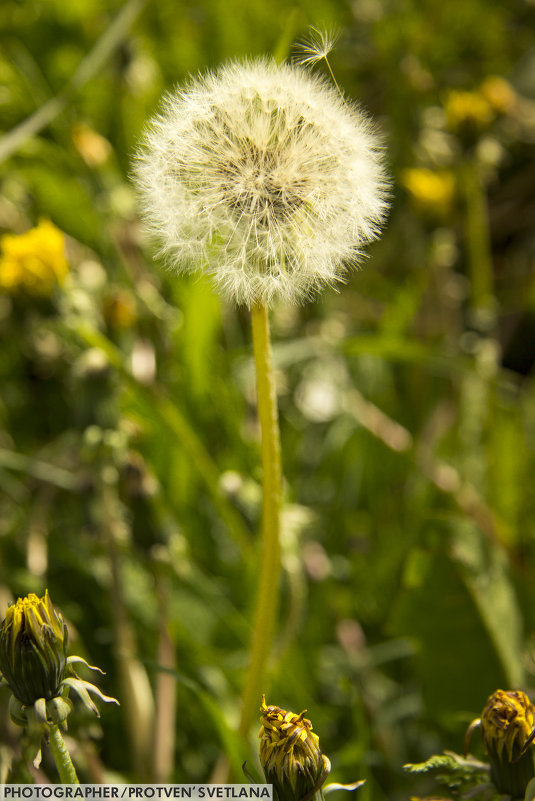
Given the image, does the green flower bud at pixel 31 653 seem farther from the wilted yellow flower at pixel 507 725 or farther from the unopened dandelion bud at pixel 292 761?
the wilted yellow flower at pixel 507 725

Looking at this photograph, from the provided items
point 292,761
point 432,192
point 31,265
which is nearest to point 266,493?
point 292,761

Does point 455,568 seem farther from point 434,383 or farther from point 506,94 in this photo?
point 506,94

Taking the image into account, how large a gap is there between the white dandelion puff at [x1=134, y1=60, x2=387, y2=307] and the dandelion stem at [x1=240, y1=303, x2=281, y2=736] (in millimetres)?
47

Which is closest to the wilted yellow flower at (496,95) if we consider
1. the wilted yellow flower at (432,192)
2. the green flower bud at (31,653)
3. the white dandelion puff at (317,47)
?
the wilted yellow flower at (432,192)

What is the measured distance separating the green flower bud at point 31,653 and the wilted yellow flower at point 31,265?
73 cm

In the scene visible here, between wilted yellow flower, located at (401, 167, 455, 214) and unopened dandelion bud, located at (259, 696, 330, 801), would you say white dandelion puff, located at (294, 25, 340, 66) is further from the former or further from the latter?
wilted yellow flower, located at (401, 167, 455, 214)

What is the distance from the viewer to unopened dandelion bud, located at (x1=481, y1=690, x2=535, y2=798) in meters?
0.58

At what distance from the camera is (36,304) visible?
1.20 metres

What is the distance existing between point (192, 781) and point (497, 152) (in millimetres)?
1406

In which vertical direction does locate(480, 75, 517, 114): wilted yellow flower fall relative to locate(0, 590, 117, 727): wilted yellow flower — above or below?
above

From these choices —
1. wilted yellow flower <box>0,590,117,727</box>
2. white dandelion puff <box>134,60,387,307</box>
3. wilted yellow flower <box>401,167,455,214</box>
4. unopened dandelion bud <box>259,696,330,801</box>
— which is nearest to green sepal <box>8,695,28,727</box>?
wilted yellow flower <box>0,590,117,727</box>

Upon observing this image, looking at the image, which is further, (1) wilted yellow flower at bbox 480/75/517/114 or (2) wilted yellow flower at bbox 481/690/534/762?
(1) wilted yellow flower at bbox 480/75/517/114

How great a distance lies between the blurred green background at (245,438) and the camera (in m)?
1.09

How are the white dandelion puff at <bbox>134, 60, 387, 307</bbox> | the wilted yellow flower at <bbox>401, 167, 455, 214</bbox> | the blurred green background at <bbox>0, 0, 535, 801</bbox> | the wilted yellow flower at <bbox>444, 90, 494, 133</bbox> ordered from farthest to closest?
the wilted yellow flower at <bbox>401, 167, 455, 214</bbox>, the wilted yellow flower at <bbox>444, 90, 494, 133</bbox>, the blurred green background at <bbox>0, 0, 535, 801</bbox>, the white dandelion puff at <bbox>134, 60, 387, 307</bbox>
